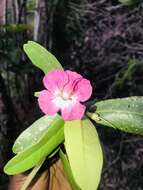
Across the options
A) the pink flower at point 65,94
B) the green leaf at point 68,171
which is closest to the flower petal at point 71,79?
the pink flower at point 65,94

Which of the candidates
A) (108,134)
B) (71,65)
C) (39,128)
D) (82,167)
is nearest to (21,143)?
(39,128)

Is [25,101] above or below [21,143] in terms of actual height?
below

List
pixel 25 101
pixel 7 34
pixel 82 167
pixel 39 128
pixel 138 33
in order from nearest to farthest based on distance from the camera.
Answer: pixel 82 167, pixel 39 128, pixel 7 34, pixel 25 101, pixel 138 33

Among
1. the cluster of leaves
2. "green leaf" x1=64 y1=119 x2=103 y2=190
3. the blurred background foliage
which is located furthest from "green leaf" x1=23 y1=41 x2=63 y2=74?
the blurred background foliage

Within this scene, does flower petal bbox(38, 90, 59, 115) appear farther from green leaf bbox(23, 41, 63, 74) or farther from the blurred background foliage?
the blurred background foliage

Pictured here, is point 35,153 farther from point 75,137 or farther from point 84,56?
point 84,56

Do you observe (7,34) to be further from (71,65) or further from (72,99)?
(71,65)
